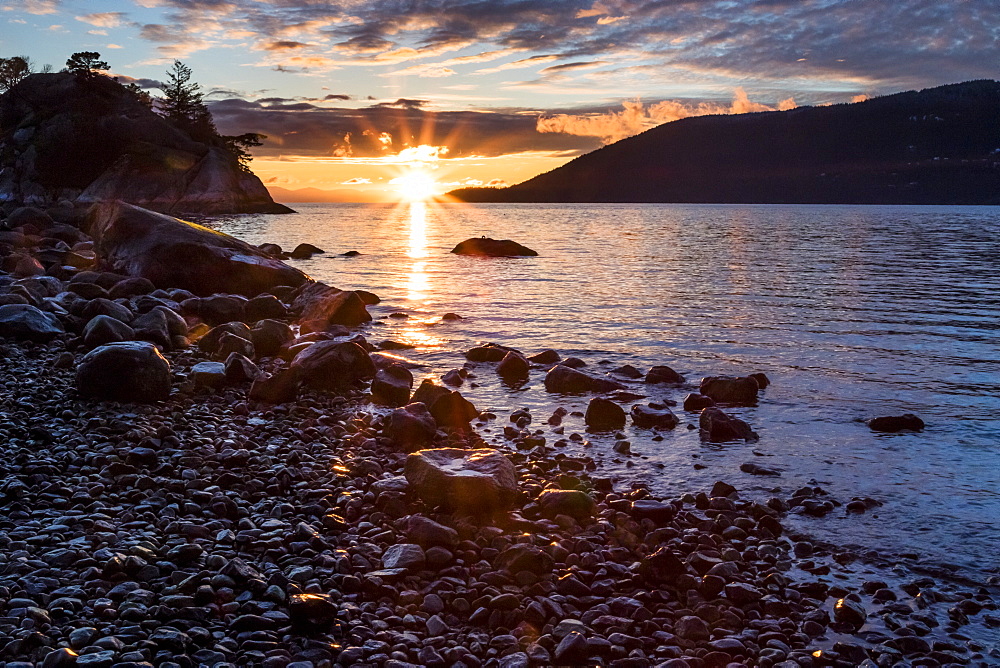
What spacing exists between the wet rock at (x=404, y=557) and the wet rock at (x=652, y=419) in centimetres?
525

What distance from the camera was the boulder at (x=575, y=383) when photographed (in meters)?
12.4

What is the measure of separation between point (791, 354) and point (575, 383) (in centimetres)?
623

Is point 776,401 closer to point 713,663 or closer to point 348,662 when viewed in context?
point 713,663

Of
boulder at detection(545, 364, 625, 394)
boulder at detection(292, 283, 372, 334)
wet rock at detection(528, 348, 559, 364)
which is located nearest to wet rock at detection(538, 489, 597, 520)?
boulder at detection(545, 364, 625, 394)

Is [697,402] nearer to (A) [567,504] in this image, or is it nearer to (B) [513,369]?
(B) [513,369]

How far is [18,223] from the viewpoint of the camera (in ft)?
123

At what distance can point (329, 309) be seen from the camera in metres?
19.5

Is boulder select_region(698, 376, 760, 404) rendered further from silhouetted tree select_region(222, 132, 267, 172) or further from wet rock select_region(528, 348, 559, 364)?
silhouetted tree select_region(222, 132, 267, 172)

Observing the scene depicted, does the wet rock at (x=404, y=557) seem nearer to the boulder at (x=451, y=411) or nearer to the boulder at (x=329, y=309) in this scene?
the boulder at (x=451, y=411)

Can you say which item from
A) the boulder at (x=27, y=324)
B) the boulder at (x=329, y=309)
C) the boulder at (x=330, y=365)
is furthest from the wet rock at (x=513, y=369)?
the boulder at (x=27, y=324)

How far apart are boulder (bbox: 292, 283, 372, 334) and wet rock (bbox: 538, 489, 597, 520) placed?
1279 cm

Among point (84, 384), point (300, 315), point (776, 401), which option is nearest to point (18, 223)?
point (300, 315)

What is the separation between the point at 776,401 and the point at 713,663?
25.9 ft

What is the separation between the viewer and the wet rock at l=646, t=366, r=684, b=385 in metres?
13.1
